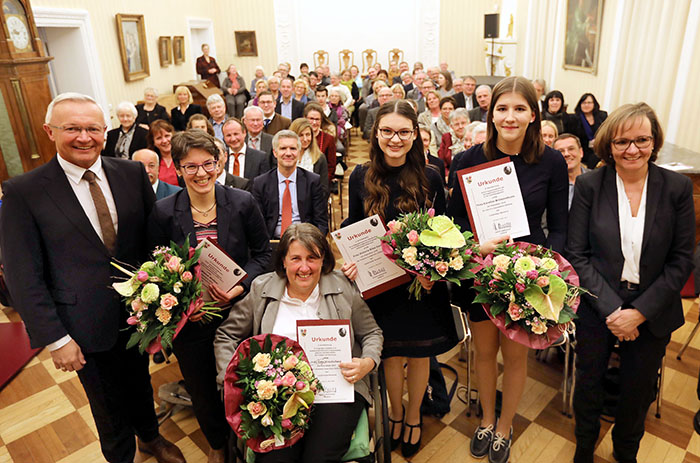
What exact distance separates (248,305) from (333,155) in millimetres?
A: 4051

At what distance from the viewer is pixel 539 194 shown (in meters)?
2.30

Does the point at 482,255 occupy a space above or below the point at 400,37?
below

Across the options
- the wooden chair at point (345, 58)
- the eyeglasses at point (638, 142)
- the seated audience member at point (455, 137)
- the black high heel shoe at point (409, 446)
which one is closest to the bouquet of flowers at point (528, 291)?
the eyeglasses at point (638, 142)

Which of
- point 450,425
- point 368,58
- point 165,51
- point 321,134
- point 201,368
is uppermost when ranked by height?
point 165,51

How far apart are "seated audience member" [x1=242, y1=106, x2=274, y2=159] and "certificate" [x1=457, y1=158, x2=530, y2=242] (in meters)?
3.21

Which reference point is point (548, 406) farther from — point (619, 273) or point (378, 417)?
point (378, 417)

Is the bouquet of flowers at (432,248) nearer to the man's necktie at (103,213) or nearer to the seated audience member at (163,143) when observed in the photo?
the man's necktie at (103,213)

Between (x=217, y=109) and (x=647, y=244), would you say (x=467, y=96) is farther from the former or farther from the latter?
(x=647, y=244)

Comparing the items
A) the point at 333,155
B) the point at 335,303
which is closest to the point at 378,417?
the point at 335,303

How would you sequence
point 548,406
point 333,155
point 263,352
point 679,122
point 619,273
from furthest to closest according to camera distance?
point 333,155 → point 679,122 → point 548,406 → point 619,273 → point 263,352

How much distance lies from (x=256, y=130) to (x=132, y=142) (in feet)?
5.30

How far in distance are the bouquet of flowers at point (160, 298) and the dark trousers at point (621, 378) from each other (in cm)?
195

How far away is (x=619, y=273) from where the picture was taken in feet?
7.34

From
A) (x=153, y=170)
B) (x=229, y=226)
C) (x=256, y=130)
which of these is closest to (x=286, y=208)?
(x=153, y=170)
